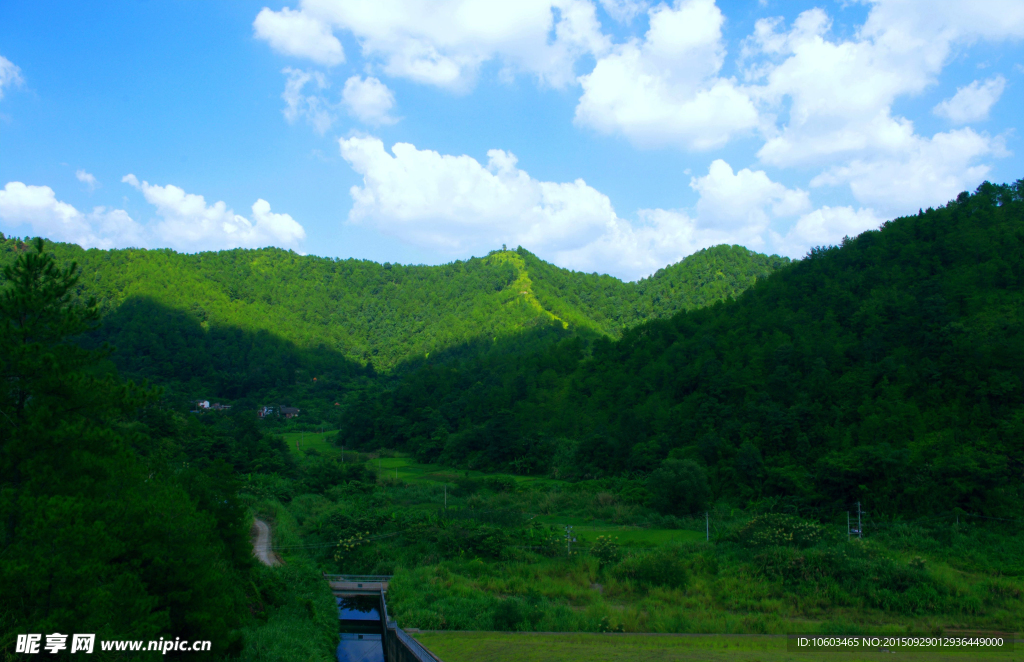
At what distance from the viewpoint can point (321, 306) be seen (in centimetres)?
14075

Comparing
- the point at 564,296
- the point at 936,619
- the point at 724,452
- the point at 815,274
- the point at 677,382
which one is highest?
the point at 564,296

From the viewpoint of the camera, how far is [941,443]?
30703 mm

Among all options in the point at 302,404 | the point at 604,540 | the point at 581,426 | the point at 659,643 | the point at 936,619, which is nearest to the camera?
the point at 659,643

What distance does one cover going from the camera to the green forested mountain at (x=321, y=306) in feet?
322

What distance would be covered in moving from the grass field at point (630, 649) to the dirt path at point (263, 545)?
38.4 ft

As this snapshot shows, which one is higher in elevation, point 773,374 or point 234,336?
point 234,336

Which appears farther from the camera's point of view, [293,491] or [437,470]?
[437,470]

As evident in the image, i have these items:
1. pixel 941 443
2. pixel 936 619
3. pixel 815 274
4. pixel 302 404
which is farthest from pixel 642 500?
pixel 302 404

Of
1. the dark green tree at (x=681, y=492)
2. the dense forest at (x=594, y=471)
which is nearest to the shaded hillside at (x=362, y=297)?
the dense forest at (x=594, y=471)

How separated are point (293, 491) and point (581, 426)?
26468 mm

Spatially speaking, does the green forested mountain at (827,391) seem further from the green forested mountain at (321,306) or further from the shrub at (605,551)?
the green forested mountain at (321,306)

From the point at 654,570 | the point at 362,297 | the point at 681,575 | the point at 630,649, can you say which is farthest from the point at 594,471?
the point at 362,297

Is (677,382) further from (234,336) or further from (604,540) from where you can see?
(234,336)

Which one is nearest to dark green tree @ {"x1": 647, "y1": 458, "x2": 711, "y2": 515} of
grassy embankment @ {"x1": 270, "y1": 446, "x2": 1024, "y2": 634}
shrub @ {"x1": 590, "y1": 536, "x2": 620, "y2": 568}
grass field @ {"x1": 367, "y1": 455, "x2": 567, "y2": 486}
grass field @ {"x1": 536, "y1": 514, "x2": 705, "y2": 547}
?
grassy embankment @ {"x1": 270, "y1": 446, "x2": 1024, "y2": 634}
